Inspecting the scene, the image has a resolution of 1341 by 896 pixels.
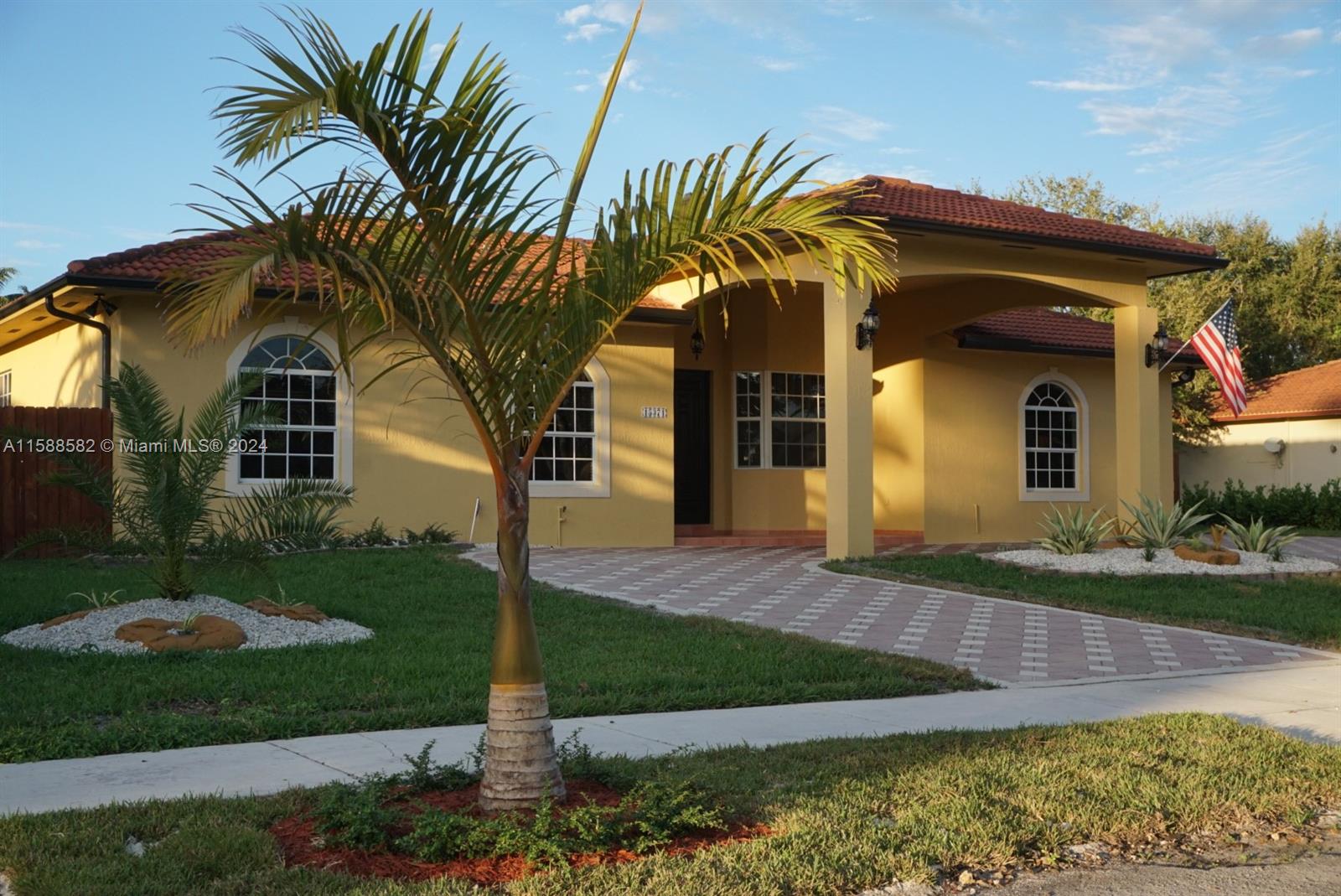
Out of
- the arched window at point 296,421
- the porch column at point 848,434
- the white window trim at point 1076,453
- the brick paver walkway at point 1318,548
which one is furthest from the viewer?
the white window trim at point 1076,453

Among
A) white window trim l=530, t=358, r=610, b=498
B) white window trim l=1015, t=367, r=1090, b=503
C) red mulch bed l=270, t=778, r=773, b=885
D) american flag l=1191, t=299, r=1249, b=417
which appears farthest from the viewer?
white window trim l=1015, t=367, r=1090, b=503

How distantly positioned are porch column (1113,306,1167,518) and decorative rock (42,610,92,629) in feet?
43.3

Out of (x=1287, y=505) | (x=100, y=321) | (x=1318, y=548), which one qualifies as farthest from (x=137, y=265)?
(x=1287, y=505)

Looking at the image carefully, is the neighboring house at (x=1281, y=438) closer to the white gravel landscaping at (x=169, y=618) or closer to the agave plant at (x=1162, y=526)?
the agave plant at (x=1162, y=526)

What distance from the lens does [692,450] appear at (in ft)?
66.2

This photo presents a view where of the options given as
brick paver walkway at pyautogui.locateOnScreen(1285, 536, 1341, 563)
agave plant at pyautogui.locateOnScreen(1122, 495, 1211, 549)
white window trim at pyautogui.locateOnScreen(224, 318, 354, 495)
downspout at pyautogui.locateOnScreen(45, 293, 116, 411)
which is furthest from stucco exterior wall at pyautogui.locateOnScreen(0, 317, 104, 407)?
brick paver walkway at pyautogui.locateOnScreen(1285, 536, 1341, 563)

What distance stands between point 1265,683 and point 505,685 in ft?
20.7

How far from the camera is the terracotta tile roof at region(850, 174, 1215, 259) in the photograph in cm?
1523

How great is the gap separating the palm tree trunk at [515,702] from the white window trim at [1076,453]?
17.8m

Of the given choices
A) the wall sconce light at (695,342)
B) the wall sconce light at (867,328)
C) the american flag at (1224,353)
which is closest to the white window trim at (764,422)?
the wall sconce light at (695,342)

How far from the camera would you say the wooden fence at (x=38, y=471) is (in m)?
15.0

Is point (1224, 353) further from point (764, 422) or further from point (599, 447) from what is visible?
point (599, 447)

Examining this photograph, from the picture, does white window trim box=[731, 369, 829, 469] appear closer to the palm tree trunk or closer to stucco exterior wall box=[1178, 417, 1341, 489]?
the palm tree trunk

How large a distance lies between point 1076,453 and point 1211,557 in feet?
24.5
